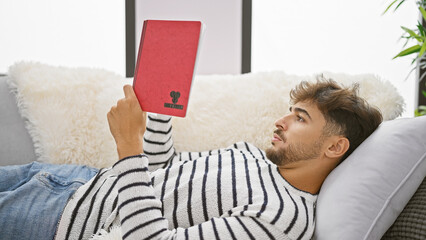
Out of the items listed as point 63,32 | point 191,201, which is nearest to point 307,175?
point 191,201

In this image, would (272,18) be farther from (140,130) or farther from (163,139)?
(140,130)

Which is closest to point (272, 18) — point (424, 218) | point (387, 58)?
point (387, 58)

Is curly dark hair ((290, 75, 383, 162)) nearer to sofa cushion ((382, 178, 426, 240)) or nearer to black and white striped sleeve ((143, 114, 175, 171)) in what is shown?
sofa cushion ((382, 178, 426, 240))

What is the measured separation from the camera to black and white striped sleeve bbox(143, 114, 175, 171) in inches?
46.2

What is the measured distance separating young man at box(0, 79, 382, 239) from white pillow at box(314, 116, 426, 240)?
0.21ft

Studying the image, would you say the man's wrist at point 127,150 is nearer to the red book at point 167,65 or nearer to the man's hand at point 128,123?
the man's hand at point 128,123

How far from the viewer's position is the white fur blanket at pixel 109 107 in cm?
131

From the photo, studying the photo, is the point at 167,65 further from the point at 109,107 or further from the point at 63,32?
the point at 63,32

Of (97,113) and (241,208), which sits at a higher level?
(97,113)

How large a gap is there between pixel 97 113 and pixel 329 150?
91 centimetres

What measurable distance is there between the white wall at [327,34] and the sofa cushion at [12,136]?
1.81 meters

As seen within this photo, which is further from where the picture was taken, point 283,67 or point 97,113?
point 283,67

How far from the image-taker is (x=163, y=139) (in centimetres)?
118

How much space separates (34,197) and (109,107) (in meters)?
0.47
